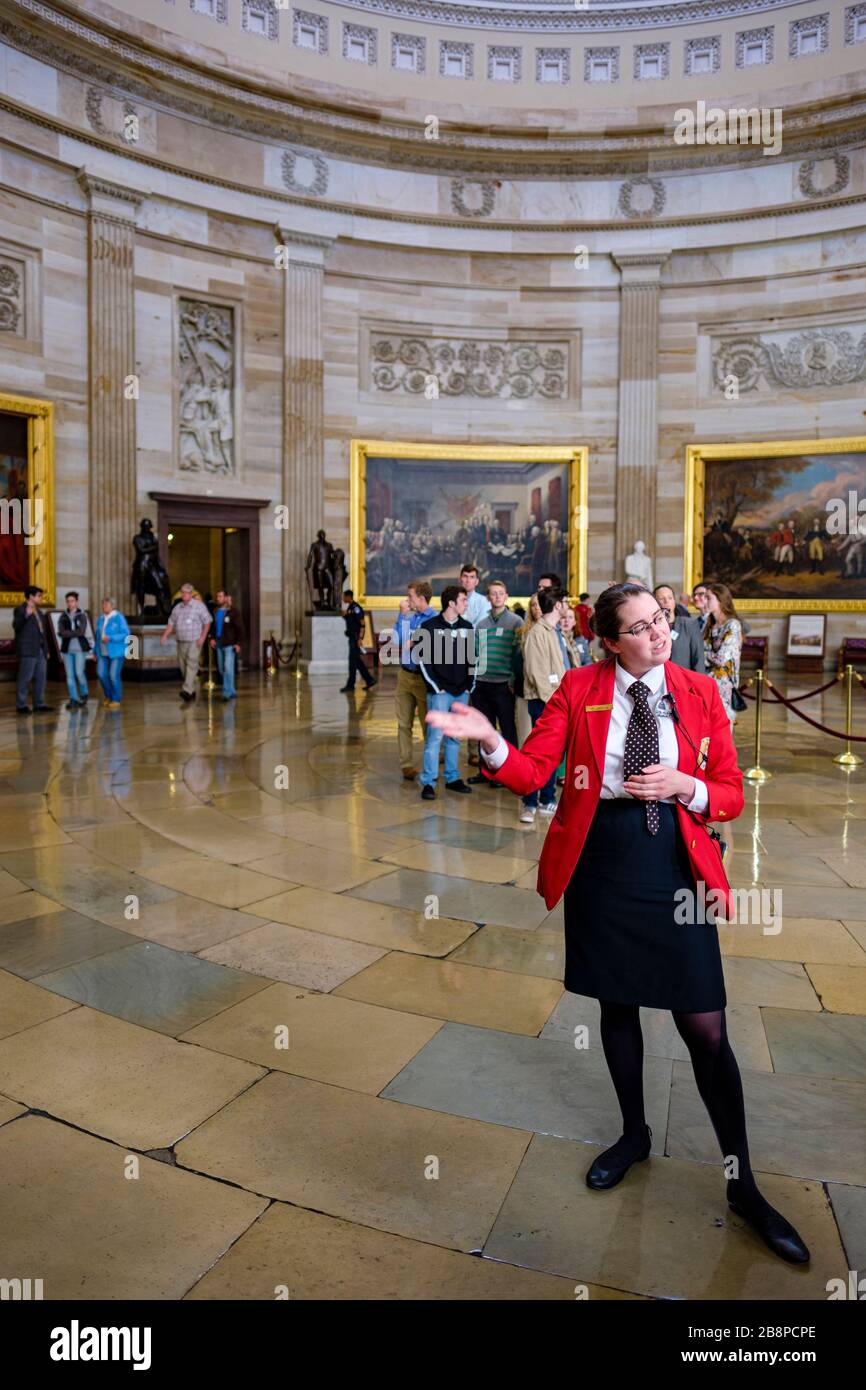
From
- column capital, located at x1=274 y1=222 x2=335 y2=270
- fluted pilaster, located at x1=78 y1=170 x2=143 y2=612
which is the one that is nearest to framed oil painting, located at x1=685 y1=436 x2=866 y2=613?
column capital, located at x1=274 y1=222 x2=335 y2=270

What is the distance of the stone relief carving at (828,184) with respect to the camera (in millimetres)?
21641

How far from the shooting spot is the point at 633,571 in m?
22.9

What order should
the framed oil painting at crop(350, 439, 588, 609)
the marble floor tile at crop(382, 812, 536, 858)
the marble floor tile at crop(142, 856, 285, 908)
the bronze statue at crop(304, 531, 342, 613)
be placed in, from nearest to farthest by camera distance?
the marble floor tile at crop(142, 856, 285, 908) → the marble floor tile at crop(382, 812, 536, 858) → the bronze statue at crop(304, 531, 342, 613) → the framed oil painting at crop(350, 439, 588, 609)

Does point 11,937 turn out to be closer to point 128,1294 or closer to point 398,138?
point 128,1294

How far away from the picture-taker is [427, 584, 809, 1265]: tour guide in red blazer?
2.80m

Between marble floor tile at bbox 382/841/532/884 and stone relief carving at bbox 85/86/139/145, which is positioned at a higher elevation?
stone relief carving at bbox 85/86/139/145

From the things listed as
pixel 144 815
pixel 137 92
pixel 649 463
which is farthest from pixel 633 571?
pixel 144 815

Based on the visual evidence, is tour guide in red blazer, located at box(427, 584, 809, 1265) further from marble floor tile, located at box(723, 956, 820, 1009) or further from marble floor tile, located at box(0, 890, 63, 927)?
marble floor tile, located at box(0, 890, 63, 927)

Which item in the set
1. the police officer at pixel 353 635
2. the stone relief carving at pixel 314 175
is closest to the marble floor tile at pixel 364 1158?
the police officer at pixel 353 635

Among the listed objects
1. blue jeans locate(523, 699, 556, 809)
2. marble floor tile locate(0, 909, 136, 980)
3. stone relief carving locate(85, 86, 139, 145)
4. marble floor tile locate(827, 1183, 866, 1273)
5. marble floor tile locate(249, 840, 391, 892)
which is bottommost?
marble floor tile locate(827, 1183, 866, 1273)

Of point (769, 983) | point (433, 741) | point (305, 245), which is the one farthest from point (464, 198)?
point (769, 983)

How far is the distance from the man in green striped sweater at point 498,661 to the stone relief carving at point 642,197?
1842 cm

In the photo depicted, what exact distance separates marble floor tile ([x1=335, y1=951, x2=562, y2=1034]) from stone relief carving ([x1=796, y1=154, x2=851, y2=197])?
2300 centimetres

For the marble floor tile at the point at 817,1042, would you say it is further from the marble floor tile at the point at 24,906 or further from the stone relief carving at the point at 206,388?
the stone relief carving at the point at 206,388
